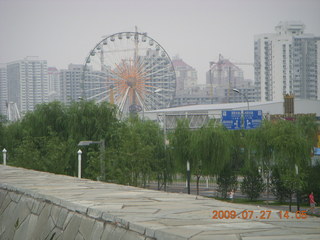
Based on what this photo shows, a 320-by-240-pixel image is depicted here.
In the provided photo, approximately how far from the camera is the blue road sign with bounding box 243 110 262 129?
43.1m

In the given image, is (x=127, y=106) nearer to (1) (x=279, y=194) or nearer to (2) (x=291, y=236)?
(1) (x=279, y=194)

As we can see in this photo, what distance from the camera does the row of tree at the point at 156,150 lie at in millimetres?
34281

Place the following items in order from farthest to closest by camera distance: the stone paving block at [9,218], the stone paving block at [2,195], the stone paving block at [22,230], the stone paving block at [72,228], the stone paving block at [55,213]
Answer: the stone paving block at [2,195] < the stone paving block at [9,218] < the stone paving block at [22,230] < the stone paving block at [55,213] < the stone paving block at [72,228]

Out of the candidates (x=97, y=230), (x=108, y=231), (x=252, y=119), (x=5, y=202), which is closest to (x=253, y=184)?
(x=252, y=119)

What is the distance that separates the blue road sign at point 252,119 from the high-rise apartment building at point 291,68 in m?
135

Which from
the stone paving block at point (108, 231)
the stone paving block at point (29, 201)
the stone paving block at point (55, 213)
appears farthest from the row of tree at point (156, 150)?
the stone paving block at point (108, 231)

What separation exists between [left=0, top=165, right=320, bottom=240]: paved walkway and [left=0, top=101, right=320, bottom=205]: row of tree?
23.8 m

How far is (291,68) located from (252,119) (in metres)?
139

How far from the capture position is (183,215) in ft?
20.3

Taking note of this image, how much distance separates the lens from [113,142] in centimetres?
3734

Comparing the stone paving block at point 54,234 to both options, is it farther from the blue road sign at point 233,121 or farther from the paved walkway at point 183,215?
the blue road sign at point 233,121

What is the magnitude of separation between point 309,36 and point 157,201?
191 meters

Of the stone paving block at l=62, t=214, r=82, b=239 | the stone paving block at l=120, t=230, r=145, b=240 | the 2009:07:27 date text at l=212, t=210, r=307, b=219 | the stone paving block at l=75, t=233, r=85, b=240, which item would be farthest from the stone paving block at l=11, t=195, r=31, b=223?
the 2009:07:27 date text at l=212, t=210, r=307, b=219

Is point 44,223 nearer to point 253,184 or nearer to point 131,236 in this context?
point 131,236
